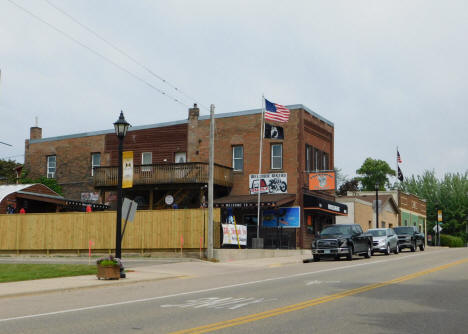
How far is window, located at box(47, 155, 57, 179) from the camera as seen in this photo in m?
46.9

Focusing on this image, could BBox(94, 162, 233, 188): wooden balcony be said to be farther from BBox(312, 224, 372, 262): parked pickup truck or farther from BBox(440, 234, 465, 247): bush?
BBox(440, 234, 465, 247): bush

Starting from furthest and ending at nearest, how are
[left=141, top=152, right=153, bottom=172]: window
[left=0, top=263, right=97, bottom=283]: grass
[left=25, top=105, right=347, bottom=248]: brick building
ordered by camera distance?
1. [left=141, top=152, right=153, bottom=172]: window
2. [left=25, top=105, right=347, bottom=248]: brick building
3. [left=0, top=263, right=97, bottom=283]: grass

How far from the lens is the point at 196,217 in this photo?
26.7m

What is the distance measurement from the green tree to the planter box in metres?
64.3

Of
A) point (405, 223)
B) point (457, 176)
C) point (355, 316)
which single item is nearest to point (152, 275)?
point (355, 316)

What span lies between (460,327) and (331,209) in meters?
31.0

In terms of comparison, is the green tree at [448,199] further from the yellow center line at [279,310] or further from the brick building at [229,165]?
the yellow center line at [279,310]

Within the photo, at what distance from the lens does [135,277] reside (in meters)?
18.5

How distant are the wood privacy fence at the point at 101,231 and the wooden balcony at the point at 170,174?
911 centimetres

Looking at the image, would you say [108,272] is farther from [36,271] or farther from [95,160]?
[95,160]

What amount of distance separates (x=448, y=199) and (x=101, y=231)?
58955mm

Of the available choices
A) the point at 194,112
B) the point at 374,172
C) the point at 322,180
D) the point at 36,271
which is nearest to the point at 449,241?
the point at 374,172

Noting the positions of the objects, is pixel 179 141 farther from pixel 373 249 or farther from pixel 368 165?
pixel 368 165

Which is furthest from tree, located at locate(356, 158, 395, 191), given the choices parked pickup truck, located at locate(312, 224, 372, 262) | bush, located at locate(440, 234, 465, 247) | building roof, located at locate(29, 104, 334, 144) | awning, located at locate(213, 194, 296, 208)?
parked pickup truck, located at locate(312, 224, 372, 262)
